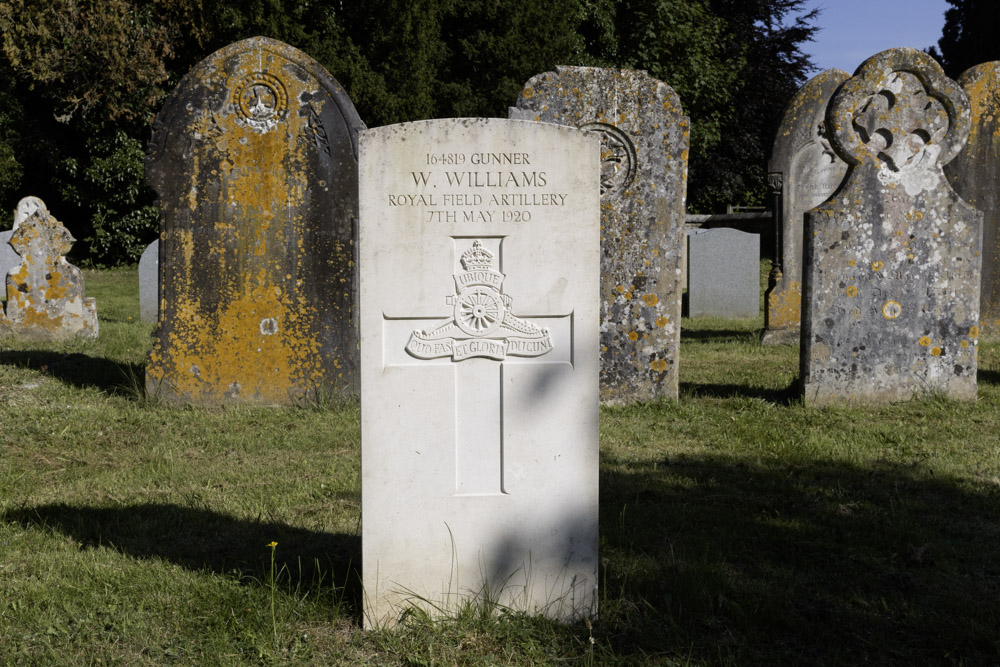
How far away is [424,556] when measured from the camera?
3.20m

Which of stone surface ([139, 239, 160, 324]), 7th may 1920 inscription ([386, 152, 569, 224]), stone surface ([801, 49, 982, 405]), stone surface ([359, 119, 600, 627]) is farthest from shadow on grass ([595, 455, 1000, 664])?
stone surface ([139, 239, 160, 324])

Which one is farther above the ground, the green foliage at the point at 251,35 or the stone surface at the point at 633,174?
the green foliage at the point at 251,35

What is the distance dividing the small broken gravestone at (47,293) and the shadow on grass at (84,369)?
993 mm

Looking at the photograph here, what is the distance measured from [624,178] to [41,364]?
214 inches

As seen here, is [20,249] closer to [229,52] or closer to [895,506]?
[229,52]

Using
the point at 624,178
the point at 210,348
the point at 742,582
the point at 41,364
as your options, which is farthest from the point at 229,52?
the point at 742,582

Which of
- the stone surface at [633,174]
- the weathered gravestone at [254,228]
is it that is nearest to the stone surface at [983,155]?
the stone surface at [633,174]

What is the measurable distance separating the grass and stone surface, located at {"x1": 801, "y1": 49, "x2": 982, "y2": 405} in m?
0.31

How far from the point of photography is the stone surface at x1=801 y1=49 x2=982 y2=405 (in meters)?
6.32

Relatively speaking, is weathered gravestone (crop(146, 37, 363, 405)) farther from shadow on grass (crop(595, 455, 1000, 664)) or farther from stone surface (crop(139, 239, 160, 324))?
stone surface (crop(139, 239, 160, 324))

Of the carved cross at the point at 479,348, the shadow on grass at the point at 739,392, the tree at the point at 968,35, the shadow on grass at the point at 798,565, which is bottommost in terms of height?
the shadow on grass at the point at 798,565

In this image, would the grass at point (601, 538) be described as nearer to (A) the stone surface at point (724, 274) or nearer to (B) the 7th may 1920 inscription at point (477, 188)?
(B) the 7th may 1920 inscription at point (477, 188)

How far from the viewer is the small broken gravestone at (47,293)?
989 cm

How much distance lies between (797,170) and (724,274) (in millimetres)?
2730
